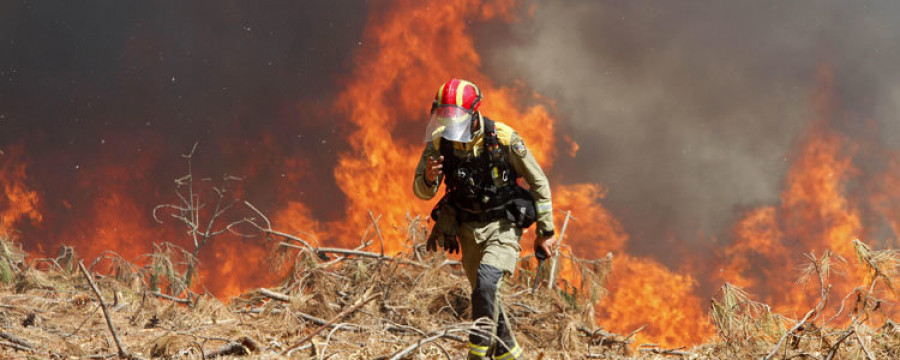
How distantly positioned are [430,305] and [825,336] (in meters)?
3.21

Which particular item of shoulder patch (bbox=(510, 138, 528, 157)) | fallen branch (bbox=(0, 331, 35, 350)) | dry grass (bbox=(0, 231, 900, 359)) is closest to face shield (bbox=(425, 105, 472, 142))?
shoulder patch (bbox=(510, 138, 528, 157))

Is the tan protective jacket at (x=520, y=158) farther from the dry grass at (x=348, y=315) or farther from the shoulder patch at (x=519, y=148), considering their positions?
the dry grass at (x=348, y=315)

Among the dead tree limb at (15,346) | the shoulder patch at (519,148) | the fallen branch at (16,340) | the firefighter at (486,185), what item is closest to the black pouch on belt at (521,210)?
the firefighter at (486,185)

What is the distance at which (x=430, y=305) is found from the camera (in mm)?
6059

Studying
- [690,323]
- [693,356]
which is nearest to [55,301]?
[693,356]

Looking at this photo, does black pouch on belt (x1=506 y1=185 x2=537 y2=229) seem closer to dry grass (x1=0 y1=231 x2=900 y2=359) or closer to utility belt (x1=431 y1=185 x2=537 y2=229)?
utility belt (x1=431 y1=185 x2=537 y2=229)

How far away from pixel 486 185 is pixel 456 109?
0.52m

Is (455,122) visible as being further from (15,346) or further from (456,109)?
(15,346)

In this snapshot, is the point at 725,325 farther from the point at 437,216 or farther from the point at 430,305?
the point at 430,305

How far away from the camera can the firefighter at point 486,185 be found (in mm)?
3975

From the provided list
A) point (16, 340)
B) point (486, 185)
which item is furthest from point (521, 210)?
point (16, 340)

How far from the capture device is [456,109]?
3963 mm

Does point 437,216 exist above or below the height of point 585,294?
below

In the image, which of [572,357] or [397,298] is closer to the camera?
[572,357]
